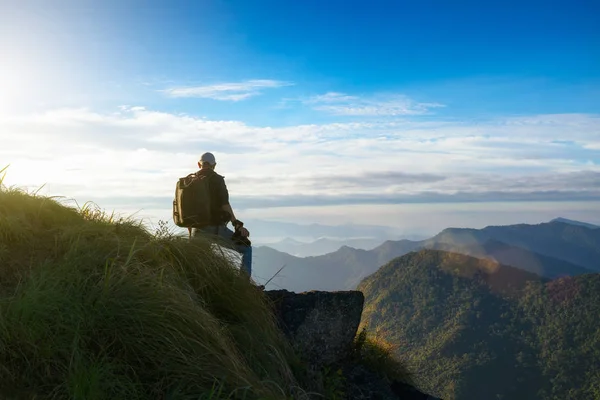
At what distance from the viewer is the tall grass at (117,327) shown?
4.51 m

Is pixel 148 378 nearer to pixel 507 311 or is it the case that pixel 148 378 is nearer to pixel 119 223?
pixel 119 223

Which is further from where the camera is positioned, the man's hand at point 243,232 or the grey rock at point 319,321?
the man's hand at point 243,232

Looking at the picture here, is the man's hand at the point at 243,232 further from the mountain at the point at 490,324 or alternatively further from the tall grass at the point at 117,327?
the mountain at the point at 490,324

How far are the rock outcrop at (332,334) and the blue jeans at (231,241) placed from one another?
540 millimetres

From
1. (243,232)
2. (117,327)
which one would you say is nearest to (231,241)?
Result: (243,232)

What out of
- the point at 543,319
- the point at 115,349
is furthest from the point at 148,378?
the point at 543,319

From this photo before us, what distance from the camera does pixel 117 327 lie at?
4.92m

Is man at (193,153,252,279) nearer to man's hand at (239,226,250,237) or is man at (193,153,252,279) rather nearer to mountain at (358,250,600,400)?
man's hand at (239,226,250,237)

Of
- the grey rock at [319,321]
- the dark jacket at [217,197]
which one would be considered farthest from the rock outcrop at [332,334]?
the dark jacket at [217,197]

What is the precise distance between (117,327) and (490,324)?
161103 millimetres

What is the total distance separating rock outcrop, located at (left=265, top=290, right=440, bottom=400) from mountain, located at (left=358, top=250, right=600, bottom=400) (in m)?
91.5

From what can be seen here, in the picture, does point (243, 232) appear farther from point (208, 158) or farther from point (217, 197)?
point (208, 158)

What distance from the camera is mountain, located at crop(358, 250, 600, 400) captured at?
119812 mm

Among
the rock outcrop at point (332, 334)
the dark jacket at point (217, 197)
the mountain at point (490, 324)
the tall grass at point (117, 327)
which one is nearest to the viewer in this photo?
the tall grass at point (117, 327)
